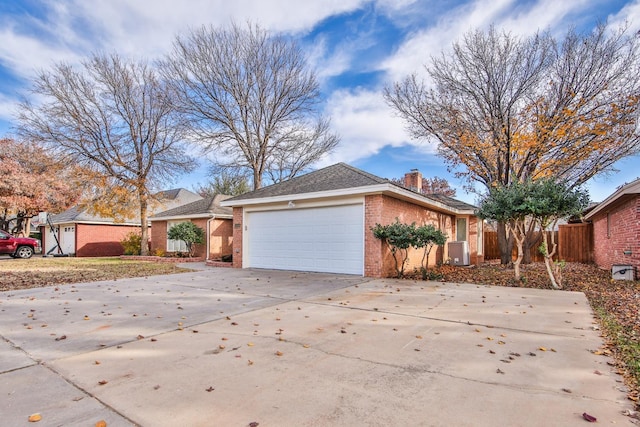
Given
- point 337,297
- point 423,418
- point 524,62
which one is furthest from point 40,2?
point 524,62

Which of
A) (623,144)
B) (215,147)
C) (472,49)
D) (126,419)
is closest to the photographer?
(126,419)

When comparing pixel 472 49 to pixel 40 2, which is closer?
pixel 40 2

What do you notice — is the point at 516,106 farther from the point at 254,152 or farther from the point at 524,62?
the point at 254,152

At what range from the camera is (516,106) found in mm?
13133

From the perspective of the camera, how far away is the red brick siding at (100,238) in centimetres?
2170

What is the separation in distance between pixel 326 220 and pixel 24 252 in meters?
17.4

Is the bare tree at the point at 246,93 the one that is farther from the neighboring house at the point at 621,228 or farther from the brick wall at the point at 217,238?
the neighboring house at the point at 621,228

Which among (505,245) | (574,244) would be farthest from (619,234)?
(574,244)

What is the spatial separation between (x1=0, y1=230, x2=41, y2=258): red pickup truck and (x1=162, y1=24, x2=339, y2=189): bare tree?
410 inches

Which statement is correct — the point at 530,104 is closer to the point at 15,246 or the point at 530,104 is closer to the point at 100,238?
the point at 15,246

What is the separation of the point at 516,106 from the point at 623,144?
3852 millimetres

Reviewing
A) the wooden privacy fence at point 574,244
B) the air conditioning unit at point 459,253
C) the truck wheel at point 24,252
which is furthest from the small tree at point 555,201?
the truck wheel at point 24,252

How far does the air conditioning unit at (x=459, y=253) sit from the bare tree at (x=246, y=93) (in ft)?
37.3

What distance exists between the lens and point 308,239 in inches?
440
